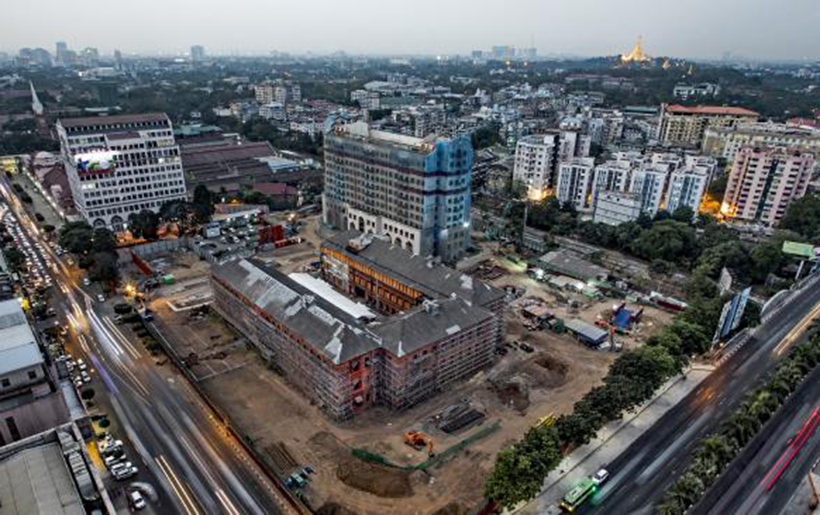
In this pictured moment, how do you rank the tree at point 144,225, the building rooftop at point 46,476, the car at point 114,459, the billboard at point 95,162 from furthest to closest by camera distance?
the billboard at point 95,162, the tree at point 144,225, the car at point 114,459, the building rooftop at point 46,476

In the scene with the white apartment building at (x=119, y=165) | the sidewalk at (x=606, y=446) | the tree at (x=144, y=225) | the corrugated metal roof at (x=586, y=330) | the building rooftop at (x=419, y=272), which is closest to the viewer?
the sidewalk at (x=606, y=446)

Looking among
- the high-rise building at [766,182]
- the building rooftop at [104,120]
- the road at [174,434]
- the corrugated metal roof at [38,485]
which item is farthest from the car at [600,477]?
the building rooftop at [104,120]

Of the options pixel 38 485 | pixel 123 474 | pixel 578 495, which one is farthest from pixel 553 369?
pixel 38 485

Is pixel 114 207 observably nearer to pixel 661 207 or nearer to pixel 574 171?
pixel 574 171

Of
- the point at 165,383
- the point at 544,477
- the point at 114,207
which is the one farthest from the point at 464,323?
the point at 114,207

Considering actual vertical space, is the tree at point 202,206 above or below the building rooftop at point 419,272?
below

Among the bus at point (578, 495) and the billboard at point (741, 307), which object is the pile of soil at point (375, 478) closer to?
the bus at point (578, 495)

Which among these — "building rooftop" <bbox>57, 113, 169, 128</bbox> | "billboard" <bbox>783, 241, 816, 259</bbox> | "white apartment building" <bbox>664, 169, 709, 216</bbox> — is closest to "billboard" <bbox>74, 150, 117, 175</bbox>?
"building rooftop" <bbox>57, 113, 169, 128</bbox>
